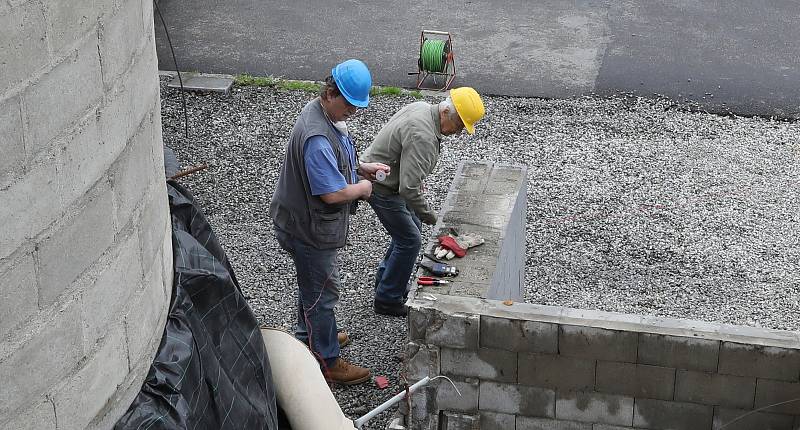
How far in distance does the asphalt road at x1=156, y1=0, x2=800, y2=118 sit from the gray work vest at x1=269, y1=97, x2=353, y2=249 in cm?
553

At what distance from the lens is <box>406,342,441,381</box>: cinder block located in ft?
19.4

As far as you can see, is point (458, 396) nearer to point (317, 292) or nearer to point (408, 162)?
point (317, 292)

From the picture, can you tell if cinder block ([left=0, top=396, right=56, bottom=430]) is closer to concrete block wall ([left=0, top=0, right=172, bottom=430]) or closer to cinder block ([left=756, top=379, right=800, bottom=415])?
concrete block wall ([left=0, top=0, right=172, bottom=430])

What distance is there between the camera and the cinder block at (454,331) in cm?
577

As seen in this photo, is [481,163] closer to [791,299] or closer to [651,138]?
[791,299]

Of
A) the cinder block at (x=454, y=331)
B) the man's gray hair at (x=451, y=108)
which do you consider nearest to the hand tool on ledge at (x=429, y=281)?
the cinder block at (x=454, y=331)

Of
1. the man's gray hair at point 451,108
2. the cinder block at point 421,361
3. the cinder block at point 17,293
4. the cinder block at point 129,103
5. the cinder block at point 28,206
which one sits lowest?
the cinder block at point 421,361

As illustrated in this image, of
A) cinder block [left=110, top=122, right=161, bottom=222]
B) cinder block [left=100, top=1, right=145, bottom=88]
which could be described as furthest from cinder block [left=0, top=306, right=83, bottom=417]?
cinder block [left=100, top=1, right=145, bottom=88]

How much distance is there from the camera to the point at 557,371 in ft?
19.0

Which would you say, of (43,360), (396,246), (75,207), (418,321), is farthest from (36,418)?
(396,246)

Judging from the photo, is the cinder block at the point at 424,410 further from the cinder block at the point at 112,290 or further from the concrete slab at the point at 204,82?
the concrete slab at the point at 204,82

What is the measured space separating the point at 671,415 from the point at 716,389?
0.31 metres

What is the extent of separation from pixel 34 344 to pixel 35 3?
1.15m

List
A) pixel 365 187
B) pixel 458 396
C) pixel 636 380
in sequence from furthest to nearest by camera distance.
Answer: pixel 365 187 < pixel 458 396 < pixel 636 380
